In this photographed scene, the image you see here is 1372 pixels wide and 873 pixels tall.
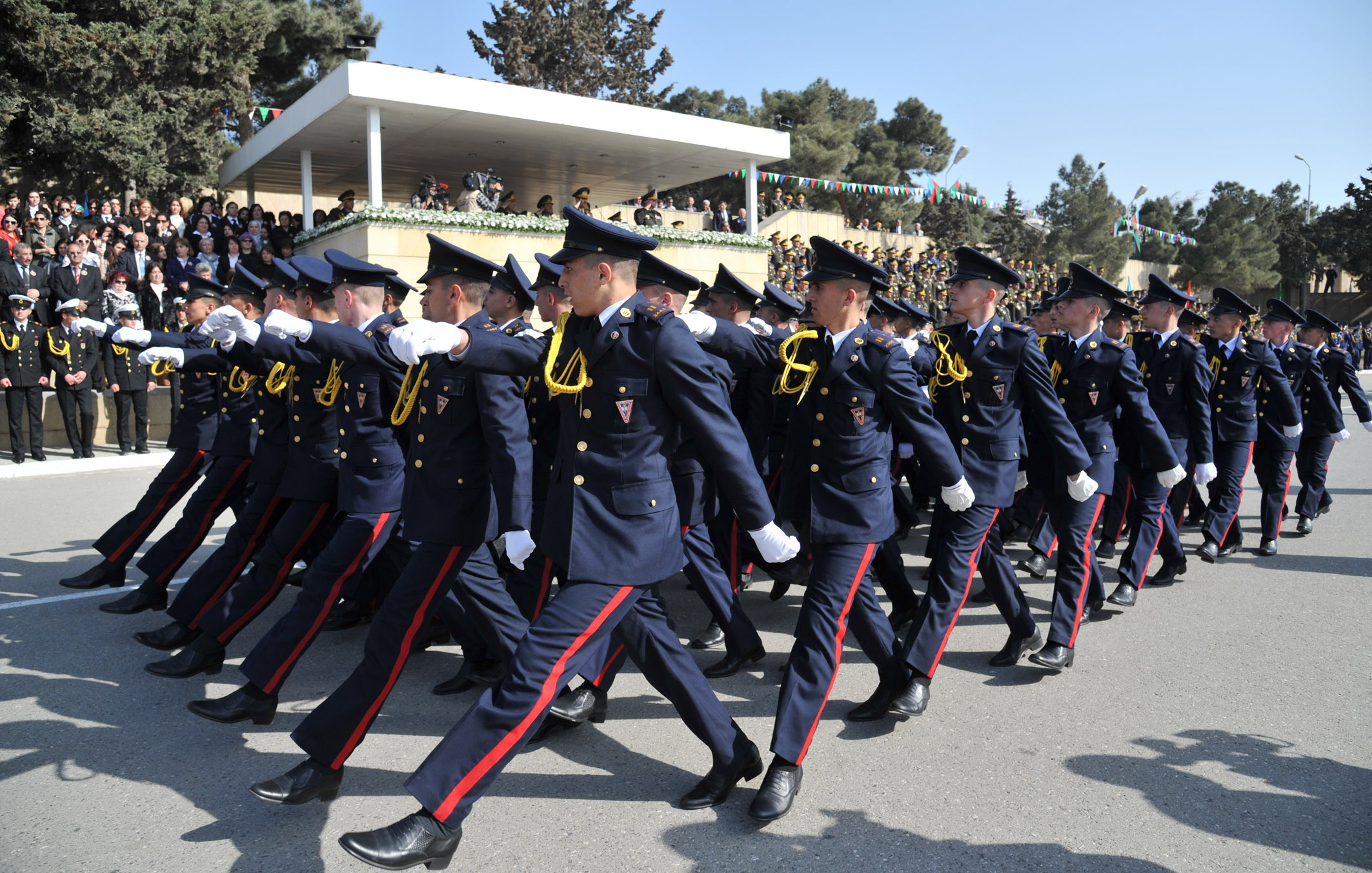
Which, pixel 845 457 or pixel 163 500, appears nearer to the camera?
pixel 845 457

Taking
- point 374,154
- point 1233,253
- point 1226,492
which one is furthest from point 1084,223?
point 1226,492

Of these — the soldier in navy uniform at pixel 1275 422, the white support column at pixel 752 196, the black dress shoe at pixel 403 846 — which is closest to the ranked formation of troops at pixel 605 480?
the black dress shoe at pixel 403 846

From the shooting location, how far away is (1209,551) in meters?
7.05

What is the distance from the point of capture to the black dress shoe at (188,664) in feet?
14.7

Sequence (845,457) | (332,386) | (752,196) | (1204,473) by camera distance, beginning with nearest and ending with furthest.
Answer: (845,457) → (332,386) → (1204,473) → (752,196)

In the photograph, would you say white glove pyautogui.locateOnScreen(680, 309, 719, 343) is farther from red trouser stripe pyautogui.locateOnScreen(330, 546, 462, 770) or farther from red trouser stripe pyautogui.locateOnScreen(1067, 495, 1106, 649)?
red trouser stripe pyautogui.locateOnScreen(1067, 495, 1106, 649)

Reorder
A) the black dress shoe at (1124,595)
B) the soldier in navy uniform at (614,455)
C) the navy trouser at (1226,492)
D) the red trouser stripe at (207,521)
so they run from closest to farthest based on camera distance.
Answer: the soldier in navy uniform at (614,455)
the red trouser stripe at (207,521)
the black dress shoe at (1124,595)
the navy trouser at (1226,492)

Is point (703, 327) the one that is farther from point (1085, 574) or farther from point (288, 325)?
point (1085, 574)

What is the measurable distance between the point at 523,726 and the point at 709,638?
2404mm

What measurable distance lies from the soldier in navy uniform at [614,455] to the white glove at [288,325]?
0.73 meters

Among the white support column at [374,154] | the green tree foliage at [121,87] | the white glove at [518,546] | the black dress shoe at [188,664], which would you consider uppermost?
the green tree foliage at [121,87]

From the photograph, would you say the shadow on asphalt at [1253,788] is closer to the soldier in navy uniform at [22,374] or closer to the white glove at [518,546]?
the white glove at [518,546]

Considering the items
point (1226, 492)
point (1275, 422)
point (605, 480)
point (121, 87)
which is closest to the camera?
point (605, 480)

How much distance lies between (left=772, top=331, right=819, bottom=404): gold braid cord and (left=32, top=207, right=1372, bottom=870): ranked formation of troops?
2cm
